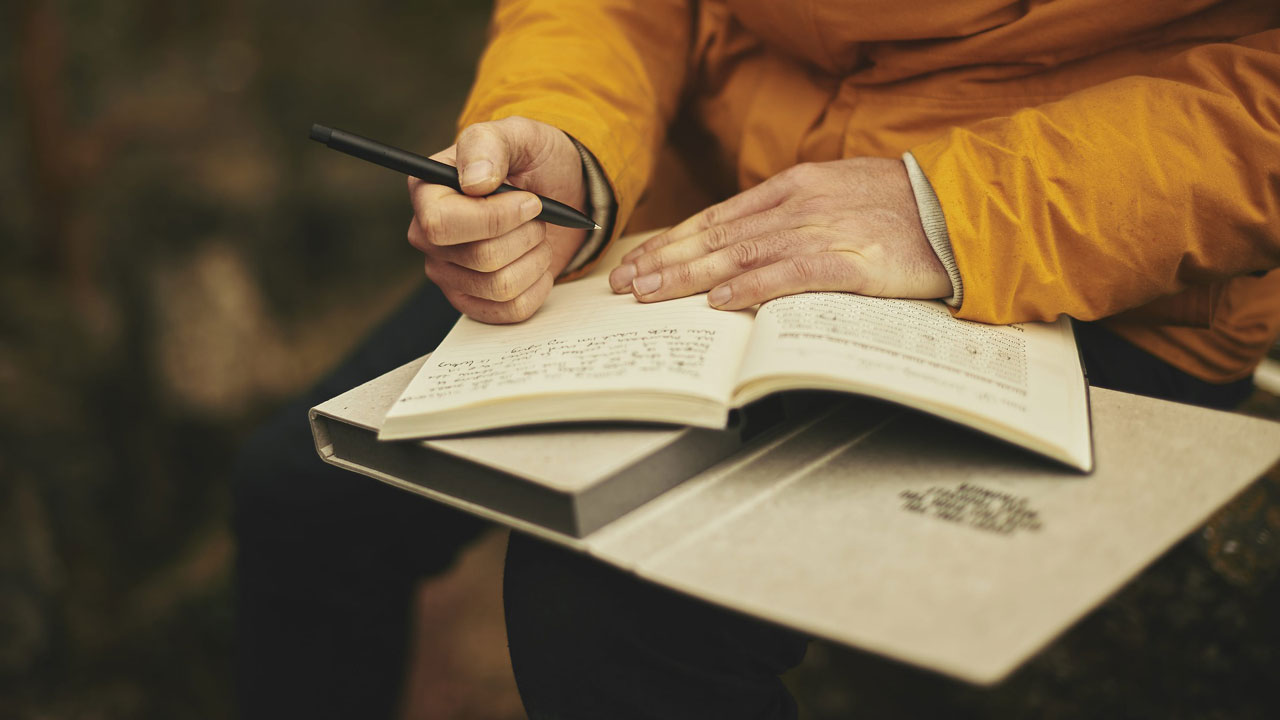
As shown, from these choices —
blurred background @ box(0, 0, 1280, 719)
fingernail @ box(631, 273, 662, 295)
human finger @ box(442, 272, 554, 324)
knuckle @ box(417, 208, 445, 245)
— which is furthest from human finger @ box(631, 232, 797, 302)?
blurred background @ box(0, 0, 1280, 719)

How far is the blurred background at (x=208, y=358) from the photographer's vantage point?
1.42 metres

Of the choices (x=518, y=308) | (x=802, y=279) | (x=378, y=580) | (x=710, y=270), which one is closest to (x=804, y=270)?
(x=802, y=279)

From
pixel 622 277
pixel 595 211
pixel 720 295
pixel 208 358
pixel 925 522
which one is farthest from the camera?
pixel 208 358

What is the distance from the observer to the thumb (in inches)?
35.6

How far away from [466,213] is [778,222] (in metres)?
0.37

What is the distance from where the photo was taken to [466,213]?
902mm

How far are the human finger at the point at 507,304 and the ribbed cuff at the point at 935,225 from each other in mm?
453

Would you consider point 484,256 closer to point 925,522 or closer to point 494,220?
point 494,220

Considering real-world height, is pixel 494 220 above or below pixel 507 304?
above

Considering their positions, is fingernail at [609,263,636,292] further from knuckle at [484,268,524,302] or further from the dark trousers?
the dark trousers

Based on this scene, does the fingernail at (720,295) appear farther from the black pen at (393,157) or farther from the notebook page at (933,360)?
the black pen at (393,157)

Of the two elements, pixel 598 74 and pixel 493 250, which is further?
pixel 598 74

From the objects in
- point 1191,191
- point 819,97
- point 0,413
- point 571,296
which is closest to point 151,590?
point 0,413

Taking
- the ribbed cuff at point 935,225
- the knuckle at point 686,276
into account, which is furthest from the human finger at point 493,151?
the ribbed cuff at point 935,225
